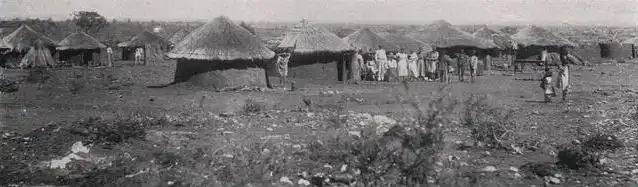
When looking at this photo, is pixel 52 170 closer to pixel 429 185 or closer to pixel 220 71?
pixel 429 185

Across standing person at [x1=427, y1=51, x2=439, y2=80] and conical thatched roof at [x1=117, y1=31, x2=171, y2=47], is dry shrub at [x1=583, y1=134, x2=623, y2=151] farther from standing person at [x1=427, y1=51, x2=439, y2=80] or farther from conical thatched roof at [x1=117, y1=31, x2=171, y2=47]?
conical thatched roof at [x1=117, y1=31, x2=171, y2=47]

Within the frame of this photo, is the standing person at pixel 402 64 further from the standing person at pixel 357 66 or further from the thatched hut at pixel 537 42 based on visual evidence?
the thatched hut at pixel 537 42

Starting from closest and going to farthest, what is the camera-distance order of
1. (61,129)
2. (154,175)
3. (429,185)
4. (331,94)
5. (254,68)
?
1. (429,185)
2. (154,175)
3. (61,129)
4. (331,94)
5. (254,68)

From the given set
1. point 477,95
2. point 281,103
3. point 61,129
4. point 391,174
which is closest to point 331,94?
point 281,103

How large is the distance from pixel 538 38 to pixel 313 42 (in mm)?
13026

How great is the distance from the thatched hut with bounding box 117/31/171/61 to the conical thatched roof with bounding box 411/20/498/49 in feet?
44.7

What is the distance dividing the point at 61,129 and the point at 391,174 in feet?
16.4

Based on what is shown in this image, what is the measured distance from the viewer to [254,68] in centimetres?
1521

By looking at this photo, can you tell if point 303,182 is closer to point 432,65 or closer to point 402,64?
point 402,64

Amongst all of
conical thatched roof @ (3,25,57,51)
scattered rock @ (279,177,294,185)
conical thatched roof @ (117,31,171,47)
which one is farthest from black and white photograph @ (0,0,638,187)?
conical thatched roof @ (117,31,171,47)

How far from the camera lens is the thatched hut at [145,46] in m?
30.1

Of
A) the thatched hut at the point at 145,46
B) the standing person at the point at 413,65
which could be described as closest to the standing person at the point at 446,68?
the standing person at the point at 413,65

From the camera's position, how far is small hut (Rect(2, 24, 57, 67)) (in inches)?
943

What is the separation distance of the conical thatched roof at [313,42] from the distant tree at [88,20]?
103 feet
